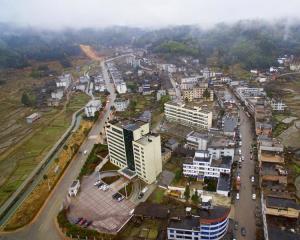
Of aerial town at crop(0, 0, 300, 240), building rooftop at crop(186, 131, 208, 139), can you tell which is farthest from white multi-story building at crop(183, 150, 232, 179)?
building rooftop at crop(186, 131, 208, 139)

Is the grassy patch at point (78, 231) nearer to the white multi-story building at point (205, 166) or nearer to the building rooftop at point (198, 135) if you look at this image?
the white multi-story building at point (205, 166)

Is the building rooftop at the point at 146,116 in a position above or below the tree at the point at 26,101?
above

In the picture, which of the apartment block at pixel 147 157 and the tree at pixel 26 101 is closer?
the apartment block at pixel 147 157

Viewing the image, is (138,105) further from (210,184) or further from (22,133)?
(210,184)

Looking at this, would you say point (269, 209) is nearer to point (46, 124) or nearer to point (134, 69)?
point (46, 124)

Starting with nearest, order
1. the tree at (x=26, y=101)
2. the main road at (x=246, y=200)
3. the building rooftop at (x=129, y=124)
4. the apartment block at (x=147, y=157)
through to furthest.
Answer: the main road at (x=246, y=200), the apartment block at (x=147, y=157), the building rooftop at (x=129, y=124), the tree at (x=26, y=101)

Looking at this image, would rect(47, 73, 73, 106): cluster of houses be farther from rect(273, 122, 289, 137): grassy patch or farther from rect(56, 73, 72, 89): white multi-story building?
rect(273, 122, 289, 137): grassy patch

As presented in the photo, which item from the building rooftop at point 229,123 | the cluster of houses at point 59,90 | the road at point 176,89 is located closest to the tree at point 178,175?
the building rooftop at point 229,123
